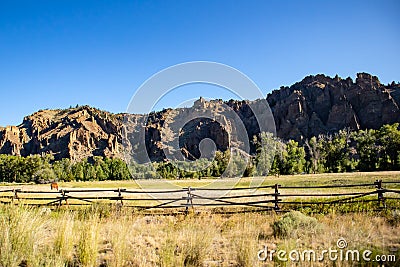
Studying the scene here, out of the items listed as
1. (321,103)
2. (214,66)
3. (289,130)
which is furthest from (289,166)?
(321,103)

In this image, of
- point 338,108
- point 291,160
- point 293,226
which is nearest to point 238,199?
point 293,226

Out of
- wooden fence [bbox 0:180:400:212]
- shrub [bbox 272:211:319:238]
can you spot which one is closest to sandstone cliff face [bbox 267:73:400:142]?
wooden fence [bbox 0:180:400:212]

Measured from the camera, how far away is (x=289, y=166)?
66.6m

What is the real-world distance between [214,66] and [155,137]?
566 feet

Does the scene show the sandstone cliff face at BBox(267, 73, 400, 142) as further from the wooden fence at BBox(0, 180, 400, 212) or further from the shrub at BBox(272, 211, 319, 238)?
the shrub at BBox(272, 211, 319, 238)

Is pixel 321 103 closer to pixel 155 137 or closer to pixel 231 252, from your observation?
pixel 155 137

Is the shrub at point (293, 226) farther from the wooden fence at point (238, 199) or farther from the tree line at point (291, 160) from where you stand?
the tree line at point (291, 160)

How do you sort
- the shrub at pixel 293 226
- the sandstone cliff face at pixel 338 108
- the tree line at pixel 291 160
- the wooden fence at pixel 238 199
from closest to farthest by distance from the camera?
the shrub at pixel 293 226 < the wooden fence at pixel 238 199 < the tree line at pixel 291 160 < the sandstone cliff face at pixel 338 108

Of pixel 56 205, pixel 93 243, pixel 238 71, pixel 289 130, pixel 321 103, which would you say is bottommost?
pixel 56 205

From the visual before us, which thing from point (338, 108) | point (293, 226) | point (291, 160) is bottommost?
point (293, 226)

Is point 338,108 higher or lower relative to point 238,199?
higher

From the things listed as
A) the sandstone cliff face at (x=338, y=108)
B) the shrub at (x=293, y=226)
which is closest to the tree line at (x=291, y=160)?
the shrub at (x=293, y=226)

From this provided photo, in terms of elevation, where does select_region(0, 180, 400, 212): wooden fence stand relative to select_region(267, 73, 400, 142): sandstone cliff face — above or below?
below

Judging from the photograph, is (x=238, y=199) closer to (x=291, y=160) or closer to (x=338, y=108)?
(x=291, y=160)
